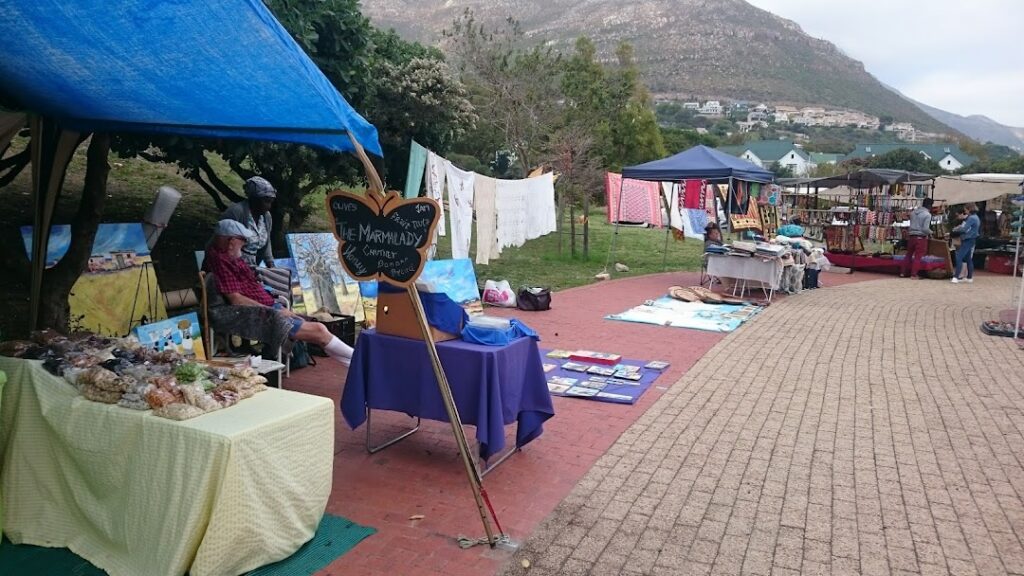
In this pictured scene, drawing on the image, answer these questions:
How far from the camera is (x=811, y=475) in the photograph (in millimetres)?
4543

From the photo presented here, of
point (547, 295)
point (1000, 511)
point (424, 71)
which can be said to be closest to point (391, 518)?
point (1000, 511)

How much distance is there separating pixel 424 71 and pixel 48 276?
6.54 meters

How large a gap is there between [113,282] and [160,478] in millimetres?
3348

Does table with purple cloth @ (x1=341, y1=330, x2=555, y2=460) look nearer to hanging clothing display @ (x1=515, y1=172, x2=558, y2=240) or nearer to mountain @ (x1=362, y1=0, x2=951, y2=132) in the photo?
hanging clothing display @ (x1=515, y1=172, x2=558, y2=240)

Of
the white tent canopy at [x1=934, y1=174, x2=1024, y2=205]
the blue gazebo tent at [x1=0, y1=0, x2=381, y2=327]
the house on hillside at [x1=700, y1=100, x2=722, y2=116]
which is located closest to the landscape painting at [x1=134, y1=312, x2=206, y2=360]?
the blue gazebo tent at [x1=0, y1=0, x2=381, y2=327]

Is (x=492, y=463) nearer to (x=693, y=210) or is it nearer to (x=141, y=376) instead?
(x=141, y=376)

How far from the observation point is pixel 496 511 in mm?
3900

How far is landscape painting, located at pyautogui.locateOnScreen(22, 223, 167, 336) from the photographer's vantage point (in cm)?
547

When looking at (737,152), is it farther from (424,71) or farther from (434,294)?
(434,294)

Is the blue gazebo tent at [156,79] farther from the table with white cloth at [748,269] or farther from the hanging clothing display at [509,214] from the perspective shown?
the table with white cloth at [748,269]

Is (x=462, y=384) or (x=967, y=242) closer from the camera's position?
(x=462, y=384)

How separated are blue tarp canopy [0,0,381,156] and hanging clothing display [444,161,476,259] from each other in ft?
16.1

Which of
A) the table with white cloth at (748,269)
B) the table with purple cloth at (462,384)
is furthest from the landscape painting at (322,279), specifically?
the table with white cloth at (748,269)

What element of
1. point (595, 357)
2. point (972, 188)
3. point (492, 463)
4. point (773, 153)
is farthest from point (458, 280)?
point (773, 153)
